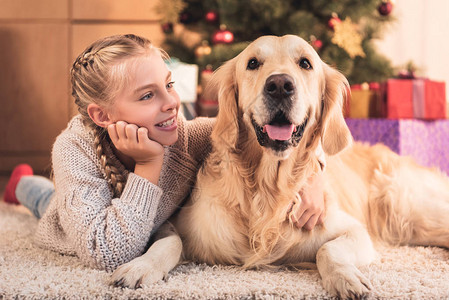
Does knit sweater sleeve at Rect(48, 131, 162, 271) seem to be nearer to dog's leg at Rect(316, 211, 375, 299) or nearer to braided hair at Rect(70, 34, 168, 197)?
braided hair at Rect(70, 34, 168, 197)

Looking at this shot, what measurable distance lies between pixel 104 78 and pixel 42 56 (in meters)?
3.10

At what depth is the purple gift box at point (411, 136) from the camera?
2.68 meters

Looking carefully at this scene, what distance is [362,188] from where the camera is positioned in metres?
1.87

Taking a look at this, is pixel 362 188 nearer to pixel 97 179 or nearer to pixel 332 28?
pixel 97 179

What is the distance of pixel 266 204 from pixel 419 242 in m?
0.74

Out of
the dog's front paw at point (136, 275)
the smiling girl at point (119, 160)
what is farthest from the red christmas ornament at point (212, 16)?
the dog's front paw at point (136, 275)

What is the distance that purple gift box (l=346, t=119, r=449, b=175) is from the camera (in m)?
2.68

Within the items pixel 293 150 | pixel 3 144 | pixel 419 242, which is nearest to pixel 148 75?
pixel 293 150

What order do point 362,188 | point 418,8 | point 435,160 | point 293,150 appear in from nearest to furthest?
point 293,150 < point 362,188 < point 435,160 < point 418,8

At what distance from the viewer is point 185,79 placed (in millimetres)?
3148

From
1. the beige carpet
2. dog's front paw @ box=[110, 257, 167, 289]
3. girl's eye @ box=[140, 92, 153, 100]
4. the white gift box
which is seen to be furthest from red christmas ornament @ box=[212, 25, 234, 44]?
dog's front paw @ box=[110, 257, 167, 289]

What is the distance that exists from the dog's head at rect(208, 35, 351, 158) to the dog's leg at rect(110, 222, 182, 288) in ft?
1.16

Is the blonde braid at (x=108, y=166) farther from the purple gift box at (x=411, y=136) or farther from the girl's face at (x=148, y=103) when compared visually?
the purple gift box at (x=411, y=136)

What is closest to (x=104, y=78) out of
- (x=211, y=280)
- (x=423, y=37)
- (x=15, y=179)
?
(x=211, y=280)
